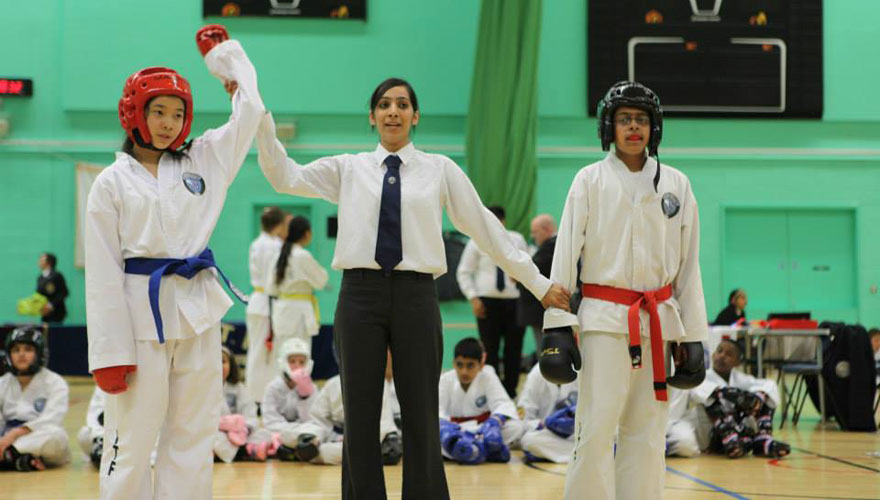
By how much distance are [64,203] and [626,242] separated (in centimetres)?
1380

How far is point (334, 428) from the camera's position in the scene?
7707 mm

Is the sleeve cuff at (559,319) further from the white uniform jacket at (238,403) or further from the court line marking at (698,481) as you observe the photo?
the white uniform jacket at (238,403)

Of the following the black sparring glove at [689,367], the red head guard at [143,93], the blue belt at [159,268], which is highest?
the red head guard at [143,93]

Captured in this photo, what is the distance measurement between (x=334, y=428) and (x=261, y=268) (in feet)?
10.9

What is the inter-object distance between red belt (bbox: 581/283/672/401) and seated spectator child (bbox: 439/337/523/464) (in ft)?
10.9

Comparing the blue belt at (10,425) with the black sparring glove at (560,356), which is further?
the blue belt at (10,425)

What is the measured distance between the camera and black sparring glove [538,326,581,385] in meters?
4.27

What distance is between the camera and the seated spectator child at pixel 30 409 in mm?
7094

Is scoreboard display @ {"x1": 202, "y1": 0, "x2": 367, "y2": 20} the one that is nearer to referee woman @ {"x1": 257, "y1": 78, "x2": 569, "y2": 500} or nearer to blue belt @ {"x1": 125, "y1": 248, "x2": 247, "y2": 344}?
referee woman @ {"x1": 257, "y1": 78, "x2": 569, "y2": 500}

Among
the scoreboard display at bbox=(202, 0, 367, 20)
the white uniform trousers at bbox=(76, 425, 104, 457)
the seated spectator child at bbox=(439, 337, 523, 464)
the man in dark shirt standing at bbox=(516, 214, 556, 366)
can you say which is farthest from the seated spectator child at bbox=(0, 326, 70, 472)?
the scoreboard display at bbox=(202, 0, 367, 20)

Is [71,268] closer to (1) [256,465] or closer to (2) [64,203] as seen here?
(2) [64,203]

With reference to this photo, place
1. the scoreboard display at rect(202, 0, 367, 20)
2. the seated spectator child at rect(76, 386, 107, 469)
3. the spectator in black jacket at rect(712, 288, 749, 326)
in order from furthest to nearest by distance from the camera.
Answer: the scoreboard display at rect(202, 0, 367, 20) < the spectator in black jacket at rect(712, 288, 749, 326) < the seated spectator child at rect(76, 386, 107, 469)

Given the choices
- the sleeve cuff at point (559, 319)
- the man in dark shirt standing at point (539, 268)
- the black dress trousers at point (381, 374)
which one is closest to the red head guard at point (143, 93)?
the black dress trousers at point (381, 374)

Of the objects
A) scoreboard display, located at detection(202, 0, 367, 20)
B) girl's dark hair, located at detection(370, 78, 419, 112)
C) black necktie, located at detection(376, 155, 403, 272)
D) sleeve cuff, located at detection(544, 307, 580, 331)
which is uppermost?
scoreboard display, located at detection(202, 0, 367, 20)
